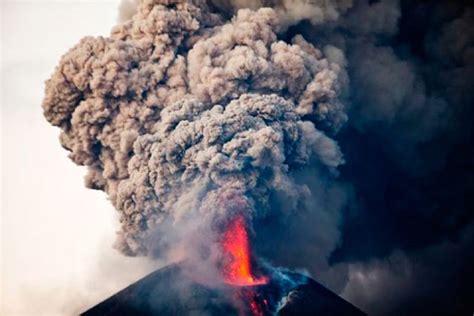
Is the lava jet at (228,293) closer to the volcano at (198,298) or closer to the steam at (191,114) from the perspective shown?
the volcano at (198,298)

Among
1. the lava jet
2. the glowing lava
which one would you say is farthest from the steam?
the lava jet

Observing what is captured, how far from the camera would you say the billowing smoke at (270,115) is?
23.5 meters

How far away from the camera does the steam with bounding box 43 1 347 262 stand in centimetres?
2334

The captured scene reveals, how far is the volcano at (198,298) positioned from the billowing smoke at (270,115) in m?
1.08

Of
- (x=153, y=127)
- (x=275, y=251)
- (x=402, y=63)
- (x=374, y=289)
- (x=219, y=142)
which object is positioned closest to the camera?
(x=219, y=142)

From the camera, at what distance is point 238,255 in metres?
25.2

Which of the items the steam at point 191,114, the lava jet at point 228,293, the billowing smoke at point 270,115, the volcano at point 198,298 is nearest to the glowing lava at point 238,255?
the lava jet at point 228,293

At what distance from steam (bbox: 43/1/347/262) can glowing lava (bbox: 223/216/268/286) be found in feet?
1.87

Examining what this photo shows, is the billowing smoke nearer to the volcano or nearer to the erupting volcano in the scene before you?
the erupting volcano

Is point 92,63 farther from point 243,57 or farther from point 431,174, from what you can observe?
point 431,174

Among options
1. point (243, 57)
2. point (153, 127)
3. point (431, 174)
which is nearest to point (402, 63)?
point (431, 174)

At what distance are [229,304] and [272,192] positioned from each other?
13.0 ft

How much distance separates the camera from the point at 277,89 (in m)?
25.1

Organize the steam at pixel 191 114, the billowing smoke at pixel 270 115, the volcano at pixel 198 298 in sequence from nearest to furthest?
the steam at pixel 191 114
the billowing smoke at pixel 270 115
the volcano at pixel 198 298
